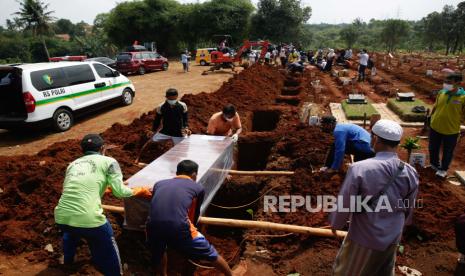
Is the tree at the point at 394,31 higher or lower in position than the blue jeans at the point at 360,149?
higher

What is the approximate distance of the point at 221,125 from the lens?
6.54 metres

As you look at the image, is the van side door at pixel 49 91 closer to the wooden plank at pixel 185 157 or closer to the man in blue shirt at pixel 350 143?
the wooden plank at pixel 185 157

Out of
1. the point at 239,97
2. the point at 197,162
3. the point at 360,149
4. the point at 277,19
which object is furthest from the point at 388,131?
the point at 277,19

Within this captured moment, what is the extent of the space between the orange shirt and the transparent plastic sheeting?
0.50 meters

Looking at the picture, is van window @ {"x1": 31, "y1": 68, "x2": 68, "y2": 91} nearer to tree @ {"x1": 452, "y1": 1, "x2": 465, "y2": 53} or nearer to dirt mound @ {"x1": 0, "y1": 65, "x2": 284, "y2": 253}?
dirt mound @ {"x1": 0, "y1": 65, "x2": 284, "y2": 253}

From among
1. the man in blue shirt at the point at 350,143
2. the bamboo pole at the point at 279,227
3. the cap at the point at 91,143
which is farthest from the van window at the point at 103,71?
the man in blue shirt at the point at 350,143

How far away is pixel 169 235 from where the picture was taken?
122 inches

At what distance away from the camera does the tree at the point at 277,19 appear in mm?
38938

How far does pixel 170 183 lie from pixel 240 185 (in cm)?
311

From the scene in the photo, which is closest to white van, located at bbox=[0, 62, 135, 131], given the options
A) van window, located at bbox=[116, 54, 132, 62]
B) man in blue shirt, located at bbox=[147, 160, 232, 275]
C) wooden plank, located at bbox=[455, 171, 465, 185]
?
man in blue shirt, located at bbox=[147, 160, 232, 275]

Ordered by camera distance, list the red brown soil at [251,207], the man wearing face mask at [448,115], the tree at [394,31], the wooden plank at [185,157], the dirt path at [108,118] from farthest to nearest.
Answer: the tree at [394,31] < the dirt path at [108,118] < the man wearing face mask at [448,115] < the wooden plank at [185,157] < the red brown soil at [251,207]

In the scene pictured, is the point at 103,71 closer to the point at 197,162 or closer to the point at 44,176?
the point at 44,176

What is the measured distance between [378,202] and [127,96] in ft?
36.2

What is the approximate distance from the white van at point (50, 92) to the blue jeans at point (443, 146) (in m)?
9.24
